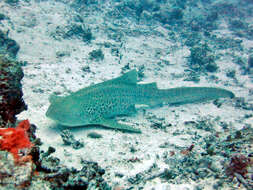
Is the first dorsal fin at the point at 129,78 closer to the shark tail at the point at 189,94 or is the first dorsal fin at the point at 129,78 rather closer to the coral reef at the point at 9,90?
the shark tail at the point at 189,94

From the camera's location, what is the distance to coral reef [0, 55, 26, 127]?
10.2 feet

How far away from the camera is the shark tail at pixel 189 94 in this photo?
7.39m

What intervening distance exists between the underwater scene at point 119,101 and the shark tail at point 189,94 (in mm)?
38

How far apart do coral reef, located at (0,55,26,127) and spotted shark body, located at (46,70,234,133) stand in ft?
4.46

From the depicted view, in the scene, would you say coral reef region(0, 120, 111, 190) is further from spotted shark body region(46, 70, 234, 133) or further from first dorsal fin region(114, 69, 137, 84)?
first dorsal fin region(114, 69, 137, 84)

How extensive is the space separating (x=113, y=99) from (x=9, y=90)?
333 cm

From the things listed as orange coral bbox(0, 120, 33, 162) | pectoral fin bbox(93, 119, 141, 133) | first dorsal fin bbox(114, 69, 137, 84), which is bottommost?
pectoral fin bbox(93, 119, 141, 133)

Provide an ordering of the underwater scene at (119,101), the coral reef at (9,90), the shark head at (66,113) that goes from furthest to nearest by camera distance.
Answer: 1. the shark head at (66,113)
2. the coral reef at (9,90)
3. the underwater scene at (119,101)

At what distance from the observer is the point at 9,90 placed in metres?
3.20

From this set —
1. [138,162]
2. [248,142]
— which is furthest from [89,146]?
[248,142]

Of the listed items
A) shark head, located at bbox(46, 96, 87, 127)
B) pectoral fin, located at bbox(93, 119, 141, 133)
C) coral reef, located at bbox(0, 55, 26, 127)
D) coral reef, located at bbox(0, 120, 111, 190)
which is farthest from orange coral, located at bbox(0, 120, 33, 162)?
pectoral fin, located at bbox(93, 119, 141, 133)

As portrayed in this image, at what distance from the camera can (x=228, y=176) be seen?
298 cm

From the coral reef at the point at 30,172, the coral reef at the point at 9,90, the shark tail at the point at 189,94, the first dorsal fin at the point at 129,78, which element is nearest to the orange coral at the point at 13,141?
the coral reef at the point at 30,172

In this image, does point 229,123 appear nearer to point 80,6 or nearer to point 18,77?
point 18,77
